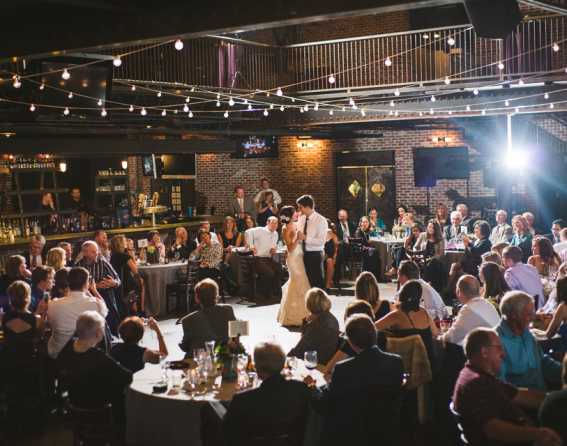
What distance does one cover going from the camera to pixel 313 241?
10648mm

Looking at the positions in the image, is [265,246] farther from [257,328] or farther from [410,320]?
[410,320]

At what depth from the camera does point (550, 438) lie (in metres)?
3.83

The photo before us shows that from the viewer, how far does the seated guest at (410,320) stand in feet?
20.2

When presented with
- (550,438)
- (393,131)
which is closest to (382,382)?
(550,438)

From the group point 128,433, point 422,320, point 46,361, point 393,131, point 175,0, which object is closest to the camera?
point 175,0

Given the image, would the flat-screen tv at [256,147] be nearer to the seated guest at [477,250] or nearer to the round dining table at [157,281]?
the round dining table at [157,281]

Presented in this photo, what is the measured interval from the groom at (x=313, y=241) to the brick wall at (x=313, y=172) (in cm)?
842

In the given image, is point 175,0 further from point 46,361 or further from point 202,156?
point 202,156

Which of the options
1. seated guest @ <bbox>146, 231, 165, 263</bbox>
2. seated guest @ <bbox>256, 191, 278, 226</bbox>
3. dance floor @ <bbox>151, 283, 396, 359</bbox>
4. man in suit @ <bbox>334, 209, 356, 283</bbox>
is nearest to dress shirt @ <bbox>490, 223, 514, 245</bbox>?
dance floor @ <bbox>151, 283, 396, 359</bbox>

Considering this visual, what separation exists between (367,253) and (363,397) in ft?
33.1

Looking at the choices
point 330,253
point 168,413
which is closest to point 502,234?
point 330,253

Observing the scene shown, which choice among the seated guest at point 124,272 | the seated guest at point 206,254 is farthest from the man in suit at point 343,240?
the seated guest at point 124,272

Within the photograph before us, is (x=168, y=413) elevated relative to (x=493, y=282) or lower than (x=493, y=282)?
lower

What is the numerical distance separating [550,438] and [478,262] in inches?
313
